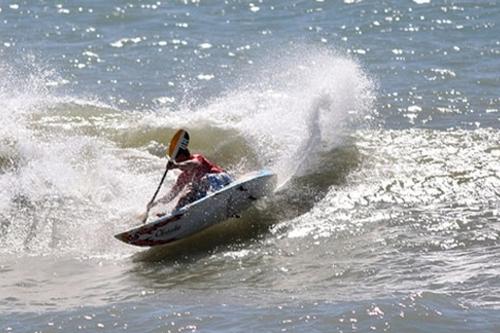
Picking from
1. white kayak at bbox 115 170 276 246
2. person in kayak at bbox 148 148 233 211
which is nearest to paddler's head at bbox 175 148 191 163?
person in kayak at bbox 148 148 233 211

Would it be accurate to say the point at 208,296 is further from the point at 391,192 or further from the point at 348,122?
the point at 348,122

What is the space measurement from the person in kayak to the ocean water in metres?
0.48

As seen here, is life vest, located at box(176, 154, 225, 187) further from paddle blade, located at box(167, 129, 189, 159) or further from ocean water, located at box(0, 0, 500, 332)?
ocean water, located at box(0, 0, 500, 332)

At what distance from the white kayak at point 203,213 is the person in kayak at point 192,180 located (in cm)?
19

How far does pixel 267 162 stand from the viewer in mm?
16047

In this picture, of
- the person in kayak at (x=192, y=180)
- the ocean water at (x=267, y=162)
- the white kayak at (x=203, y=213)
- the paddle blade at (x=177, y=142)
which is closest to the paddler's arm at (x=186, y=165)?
the person in kayak at (x=192, y=180)

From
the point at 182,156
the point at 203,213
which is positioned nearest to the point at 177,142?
the point at 182,156

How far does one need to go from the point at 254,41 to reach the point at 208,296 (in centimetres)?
1518

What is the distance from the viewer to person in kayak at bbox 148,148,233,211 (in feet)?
42.7

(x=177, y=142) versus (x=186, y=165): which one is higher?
(x=177, y=142)

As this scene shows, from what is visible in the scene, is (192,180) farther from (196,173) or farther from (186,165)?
(186,165)

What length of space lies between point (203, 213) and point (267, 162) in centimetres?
326

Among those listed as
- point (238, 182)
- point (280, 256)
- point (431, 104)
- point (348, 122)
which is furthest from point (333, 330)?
point (431, 104)

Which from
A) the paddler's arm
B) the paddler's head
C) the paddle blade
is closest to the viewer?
the paddler's arm
